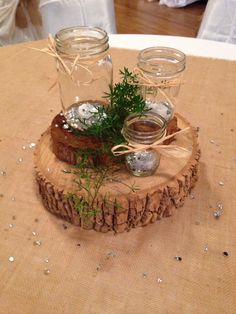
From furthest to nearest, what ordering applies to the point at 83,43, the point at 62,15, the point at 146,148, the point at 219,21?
the point at 62,15 → the point at 219,21 → the point at 83,43 → the point at 146,148

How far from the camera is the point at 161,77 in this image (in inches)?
25.2

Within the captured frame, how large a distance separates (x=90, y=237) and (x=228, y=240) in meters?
0.24

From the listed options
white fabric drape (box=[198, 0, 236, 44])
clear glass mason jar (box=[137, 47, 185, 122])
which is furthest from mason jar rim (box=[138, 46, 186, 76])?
white fabric drape (box=[198, 0, 236, 44])

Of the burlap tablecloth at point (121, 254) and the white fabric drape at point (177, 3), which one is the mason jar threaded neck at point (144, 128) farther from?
the white fabric drape at point (177, 3)

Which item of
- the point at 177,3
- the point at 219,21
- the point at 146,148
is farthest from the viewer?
the point at 177,3

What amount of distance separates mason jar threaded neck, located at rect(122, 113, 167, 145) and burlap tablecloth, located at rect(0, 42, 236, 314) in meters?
0.18

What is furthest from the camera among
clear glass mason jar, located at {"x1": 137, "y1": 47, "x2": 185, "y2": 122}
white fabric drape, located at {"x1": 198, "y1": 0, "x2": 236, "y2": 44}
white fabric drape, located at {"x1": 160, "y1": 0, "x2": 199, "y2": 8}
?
white fabric drape, located at {"x1": 160, "y1": 0, "x2": 199, "y2": 8}

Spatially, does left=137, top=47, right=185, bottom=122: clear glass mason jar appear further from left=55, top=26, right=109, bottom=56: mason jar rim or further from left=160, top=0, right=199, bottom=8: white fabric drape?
left=160, top=0, right=199, bottom=8: white fabric drape

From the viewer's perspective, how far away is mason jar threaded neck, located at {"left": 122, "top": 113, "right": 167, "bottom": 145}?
0.57m

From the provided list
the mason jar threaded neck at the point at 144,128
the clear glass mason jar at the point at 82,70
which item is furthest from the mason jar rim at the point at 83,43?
the mason jar threaded neck at the point at 144,128

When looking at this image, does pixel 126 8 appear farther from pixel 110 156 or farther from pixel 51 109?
pixel 110 156

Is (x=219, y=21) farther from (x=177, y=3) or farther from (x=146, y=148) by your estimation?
(x=177, y=3)

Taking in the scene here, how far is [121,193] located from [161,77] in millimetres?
221

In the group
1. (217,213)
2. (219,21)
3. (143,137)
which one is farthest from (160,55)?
(219,21)
